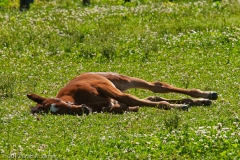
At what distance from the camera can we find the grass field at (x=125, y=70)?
33.5 ft

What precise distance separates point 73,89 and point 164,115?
190 cm

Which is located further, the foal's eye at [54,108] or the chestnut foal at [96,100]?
the chestnut foal at [96,100]

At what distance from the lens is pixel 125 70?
1766 centimetres

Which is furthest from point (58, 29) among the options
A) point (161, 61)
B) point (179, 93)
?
point (179, 93)

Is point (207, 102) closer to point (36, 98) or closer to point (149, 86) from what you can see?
point (149, 86)

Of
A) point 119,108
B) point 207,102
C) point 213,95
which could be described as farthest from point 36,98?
point 213,95

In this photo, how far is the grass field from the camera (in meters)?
10.2

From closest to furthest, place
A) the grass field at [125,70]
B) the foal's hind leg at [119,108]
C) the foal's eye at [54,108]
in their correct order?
the grass field at [125,70]
the foal's eye at [54,108]
the foal's hind leg at [119,108]

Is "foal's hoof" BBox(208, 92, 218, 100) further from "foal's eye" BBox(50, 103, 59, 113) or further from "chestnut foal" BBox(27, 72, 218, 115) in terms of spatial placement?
"foal's eye" BBox(50, 103, 59, 113)

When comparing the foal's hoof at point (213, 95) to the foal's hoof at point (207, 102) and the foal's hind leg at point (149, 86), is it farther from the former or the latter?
the foal's hoof at point (207, 102)

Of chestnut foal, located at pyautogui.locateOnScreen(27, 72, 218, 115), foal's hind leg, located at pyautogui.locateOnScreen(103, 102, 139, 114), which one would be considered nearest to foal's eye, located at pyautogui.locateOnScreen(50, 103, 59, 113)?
chestnut foal, located at pyautogui.locateOnScreen(27, 72, 218, 115)

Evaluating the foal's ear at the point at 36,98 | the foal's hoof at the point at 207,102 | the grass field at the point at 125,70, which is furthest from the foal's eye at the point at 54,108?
the foal's hoof at the point at 207,102

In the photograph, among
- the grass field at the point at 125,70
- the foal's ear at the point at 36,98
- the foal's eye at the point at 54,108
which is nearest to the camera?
the grass field at the point at 125,70

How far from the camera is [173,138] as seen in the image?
10430mm
